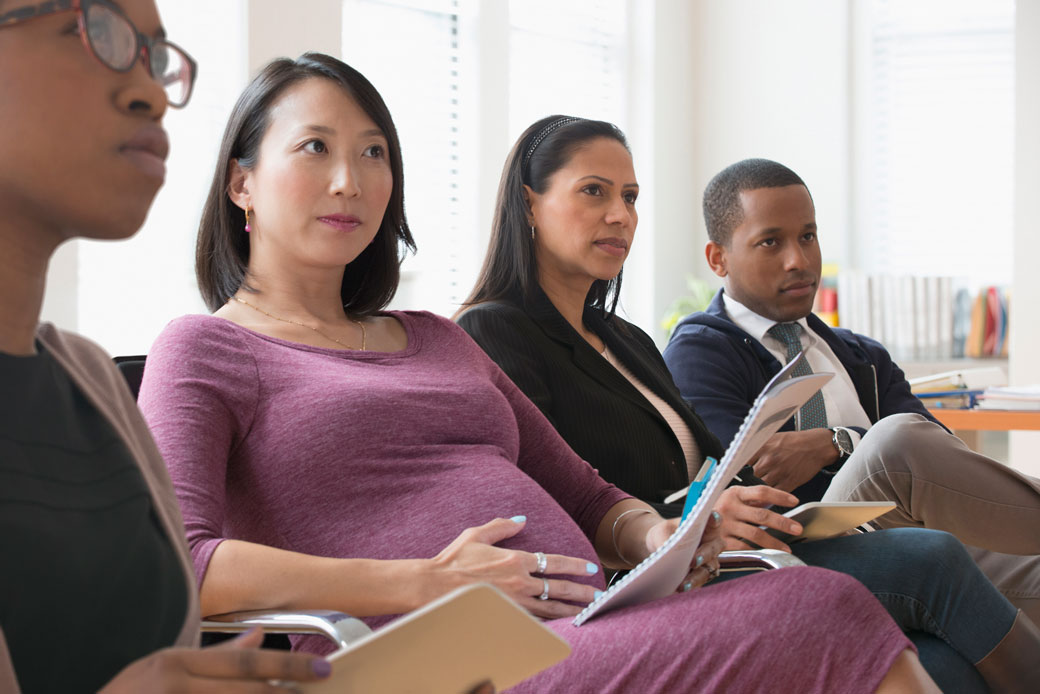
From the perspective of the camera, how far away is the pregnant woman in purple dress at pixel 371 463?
3.96 ft

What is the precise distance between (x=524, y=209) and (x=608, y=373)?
45cm

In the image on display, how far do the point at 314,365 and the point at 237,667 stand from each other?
825 millimetres

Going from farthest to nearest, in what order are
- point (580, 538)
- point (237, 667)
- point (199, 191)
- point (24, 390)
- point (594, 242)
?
point (199, 191) < point (594, 242) < point (580, 538) < point (24, 390) < point (237, 667)

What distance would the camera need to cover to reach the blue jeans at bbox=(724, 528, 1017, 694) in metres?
1.62

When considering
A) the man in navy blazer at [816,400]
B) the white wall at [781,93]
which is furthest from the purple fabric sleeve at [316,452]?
the white wall at [781,93]

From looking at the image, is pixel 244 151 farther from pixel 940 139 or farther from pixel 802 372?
pixel 940 139

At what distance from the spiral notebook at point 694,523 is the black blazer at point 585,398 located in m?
0.59

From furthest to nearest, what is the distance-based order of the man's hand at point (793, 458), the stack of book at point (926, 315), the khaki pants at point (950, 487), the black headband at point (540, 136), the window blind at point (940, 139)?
1. the window blind at point (940, 139)
2. the stack of book at point (926, 315)
3. the black headband at point (540, 136)
4. the man's hand at point (793, 458)
5. the khaki pants at point (950, 487)

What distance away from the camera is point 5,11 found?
2.46 feet

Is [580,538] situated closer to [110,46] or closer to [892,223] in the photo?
[110,46]

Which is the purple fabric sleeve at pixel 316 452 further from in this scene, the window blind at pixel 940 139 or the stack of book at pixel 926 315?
the window blind at pixel 940 139

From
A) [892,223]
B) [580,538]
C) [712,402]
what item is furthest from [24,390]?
[892,223]

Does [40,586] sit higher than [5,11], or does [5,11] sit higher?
[5,11]

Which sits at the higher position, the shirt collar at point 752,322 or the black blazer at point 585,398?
the shirt collar at point 752,322
